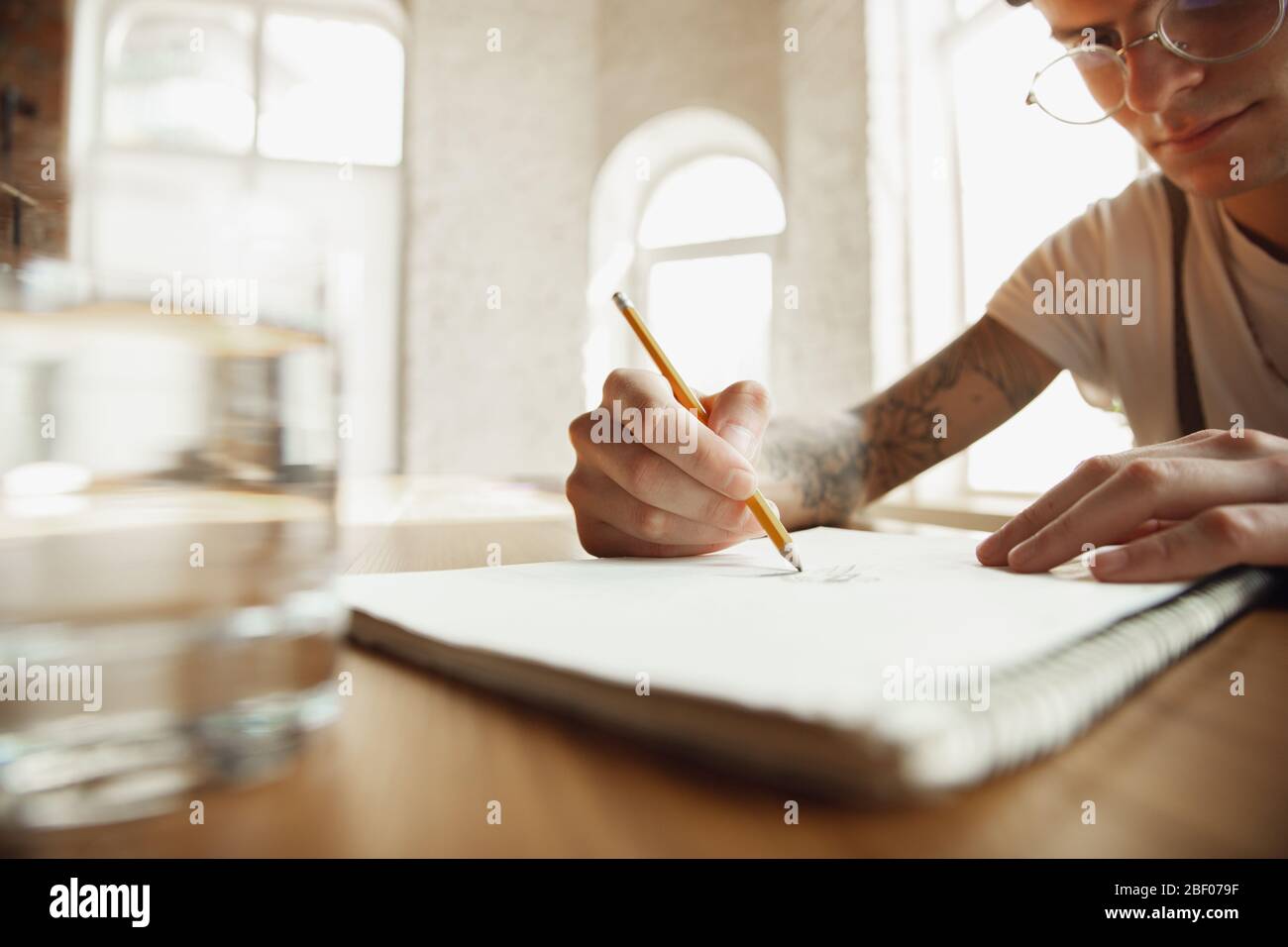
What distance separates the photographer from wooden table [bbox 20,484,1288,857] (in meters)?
0.15

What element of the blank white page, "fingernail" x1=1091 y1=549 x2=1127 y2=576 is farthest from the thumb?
"fingernail" x1=1091 y1=549 x2=1127 y2=576

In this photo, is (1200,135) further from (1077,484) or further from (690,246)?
(690,246)

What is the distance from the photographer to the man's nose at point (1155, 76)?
661mm

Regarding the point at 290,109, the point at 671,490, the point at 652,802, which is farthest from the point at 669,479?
the point at 290,109

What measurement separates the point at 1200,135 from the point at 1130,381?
0.86 feet

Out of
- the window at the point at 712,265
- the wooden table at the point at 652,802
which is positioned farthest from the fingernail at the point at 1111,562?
the window at the point at 712,265

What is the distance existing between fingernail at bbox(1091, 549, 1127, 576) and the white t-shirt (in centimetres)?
51

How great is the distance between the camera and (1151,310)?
81 cm

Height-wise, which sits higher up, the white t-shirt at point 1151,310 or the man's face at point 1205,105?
the man's face at point 1205,105

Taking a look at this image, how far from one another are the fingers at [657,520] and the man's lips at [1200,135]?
55cm

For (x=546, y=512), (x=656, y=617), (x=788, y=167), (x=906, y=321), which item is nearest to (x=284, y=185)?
(x=788, y=167)

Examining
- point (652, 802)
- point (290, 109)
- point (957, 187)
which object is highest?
point (290, 109)

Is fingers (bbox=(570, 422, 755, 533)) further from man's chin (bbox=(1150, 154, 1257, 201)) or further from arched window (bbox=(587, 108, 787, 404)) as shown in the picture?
arched window (bbox=(587, 108, 787, 404))

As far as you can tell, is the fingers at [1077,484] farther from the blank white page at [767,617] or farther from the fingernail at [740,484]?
the fingernail at [740,484]
